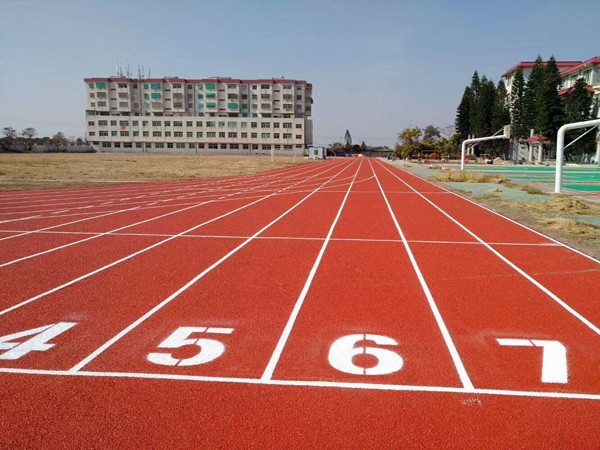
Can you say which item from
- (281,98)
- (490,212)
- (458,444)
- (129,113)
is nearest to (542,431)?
(458,444)

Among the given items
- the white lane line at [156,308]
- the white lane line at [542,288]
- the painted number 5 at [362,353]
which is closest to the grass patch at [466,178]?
the white lane line at [542,288]

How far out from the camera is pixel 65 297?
5461 mm

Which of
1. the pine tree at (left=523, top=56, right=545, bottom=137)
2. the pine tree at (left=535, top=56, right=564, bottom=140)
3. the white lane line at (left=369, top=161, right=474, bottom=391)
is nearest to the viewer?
the white lane line at (left=369, top=161, right=474, bottom=391)

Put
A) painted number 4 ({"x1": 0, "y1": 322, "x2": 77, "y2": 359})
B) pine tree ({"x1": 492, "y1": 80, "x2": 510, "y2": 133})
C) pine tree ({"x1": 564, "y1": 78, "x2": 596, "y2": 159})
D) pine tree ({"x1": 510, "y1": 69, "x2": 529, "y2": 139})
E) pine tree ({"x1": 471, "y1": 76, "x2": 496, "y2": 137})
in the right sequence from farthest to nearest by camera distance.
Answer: pine tree ({"x1": 471, "y1": 76, "x2": 496, "y2": 137}) < pine tree ({"x1": 492, "y1": 80, "x2": 510, "y2": 133}) < pine tree ({"x1": 510, "y1": 69, "x2": 529, "y2": 139}) < pine tree ({"x1": 564, "y1": 78, "x2": 596, "y2": 159}) < painted number 4 ({"x1": 0, "y1": 322, "x2": 77, "y2": 359})

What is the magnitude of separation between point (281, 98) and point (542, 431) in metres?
105

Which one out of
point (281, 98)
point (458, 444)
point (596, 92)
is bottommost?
point (458, 444)

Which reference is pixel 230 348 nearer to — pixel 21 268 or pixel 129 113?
pixel 21 268

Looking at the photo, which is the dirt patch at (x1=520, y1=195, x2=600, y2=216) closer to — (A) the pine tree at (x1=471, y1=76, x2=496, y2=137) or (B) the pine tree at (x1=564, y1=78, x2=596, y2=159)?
(B) the pine tree at (x1=564, y1=78, x2=596, y2=159)

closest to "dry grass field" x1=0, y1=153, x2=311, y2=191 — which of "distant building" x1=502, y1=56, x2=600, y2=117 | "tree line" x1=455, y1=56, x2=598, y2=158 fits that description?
"tree line" x1=455, y1=56, x2=598, y2=158

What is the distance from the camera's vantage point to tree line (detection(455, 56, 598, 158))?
1927 inches

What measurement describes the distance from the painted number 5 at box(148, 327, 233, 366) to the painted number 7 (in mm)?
2594

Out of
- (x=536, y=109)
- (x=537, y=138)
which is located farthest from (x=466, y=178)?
(x=536, y=109)

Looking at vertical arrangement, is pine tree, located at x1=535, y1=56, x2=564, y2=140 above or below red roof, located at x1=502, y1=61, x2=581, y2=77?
below

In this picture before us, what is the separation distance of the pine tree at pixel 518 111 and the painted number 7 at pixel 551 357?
5895 cm
